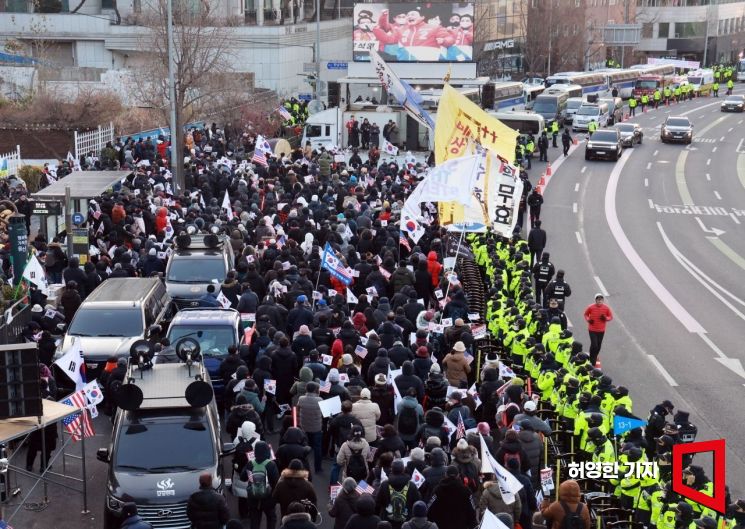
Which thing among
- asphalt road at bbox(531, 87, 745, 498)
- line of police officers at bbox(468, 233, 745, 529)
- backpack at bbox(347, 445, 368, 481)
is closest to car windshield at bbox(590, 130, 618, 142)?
asphalt road at bbox(531, 87, 745, 498)

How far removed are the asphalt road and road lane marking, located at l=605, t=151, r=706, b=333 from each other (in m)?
0.03

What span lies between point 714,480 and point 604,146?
129 ft

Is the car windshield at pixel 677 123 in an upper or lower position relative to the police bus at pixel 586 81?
lower

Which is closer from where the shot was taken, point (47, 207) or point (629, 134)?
point (47, 207)

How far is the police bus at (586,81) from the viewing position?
239 ft

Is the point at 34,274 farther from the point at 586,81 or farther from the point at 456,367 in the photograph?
the point at 586,81

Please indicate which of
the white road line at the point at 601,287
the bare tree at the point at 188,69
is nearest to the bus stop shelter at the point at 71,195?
the bare tree at the point at 188,69

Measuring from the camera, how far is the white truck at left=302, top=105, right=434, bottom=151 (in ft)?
155

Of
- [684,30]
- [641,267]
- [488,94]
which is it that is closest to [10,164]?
[488,94]

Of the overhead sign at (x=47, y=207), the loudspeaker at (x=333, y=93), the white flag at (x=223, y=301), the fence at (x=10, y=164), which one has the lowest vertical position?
the white flag at (x=223, y=301)

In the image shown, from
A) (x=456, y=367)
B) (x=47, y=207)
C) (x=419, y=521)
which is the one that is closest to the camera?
(x=419, y=521)

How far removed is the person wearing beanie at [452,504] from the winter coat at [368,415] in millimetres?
2444

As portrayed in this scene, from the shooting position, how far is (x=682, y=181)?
46.6 m

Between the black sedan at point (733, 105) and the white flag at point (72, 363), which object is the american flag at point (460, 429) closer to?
the white flag at point (72, 363)
